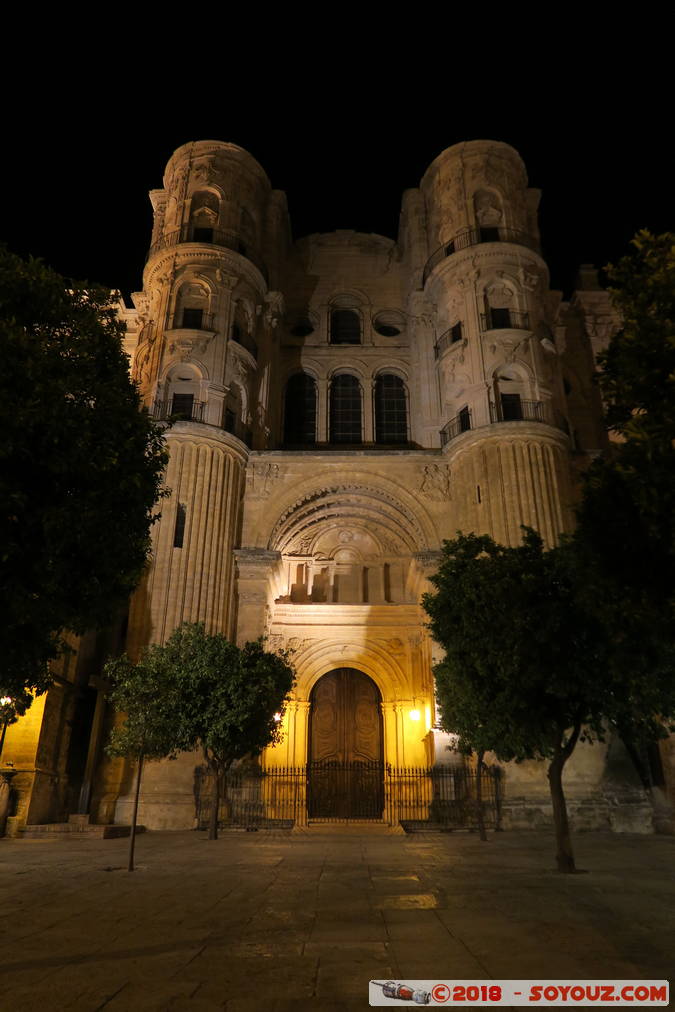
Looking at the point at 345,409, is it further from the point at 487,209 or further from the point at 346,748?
the point at 346,748

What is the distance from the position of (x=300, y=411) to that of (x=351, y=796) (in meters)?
15.8

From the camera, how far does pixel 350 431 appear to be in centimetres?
2909

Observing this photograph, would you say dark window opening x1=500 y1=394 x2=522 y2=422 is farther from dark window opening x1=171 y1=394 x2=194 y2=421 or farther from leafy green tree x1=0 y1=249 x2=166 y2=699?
leafy green tree x1=0 y1=249 x2=166 y2=699

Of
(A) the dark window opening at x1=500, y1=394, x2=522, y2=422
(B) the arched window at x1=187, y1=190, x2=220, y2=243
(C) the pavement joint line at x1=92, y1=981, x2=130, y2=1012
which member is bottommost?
(C) the pavement joint line at x1=92, y1=981, x2=130, y2=1012

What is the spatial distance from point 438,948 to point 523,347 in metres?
23.1

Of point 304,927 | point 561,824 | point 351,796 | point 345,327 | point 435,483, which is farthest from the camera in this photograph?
point 345,327

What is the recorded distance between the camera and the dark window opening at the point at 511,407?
2444cm

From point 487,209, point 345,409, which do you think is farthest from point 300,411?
point 487,209

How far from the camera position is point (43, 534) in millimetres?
7555

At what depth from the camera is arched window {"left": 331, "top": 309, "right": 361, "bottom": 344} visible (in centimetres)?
3141

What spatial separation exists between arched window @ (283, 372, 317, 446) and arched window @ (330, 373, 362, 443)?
34.0 inches

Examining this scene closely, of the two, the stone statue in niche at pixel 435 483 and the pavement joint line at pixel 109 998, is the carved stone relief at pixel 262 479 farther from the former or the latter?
the pavement joint line at pixel 109 998

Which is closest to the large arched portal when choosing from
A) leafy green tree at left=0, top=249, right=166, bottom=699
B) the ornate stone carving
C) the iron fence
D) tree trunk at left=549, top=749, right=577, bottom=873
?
the iron fence

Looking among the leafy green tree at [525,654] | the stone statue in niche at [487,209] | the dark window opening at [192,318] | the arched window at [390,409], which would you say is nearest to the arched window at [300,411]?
the arched window at [390,409]
